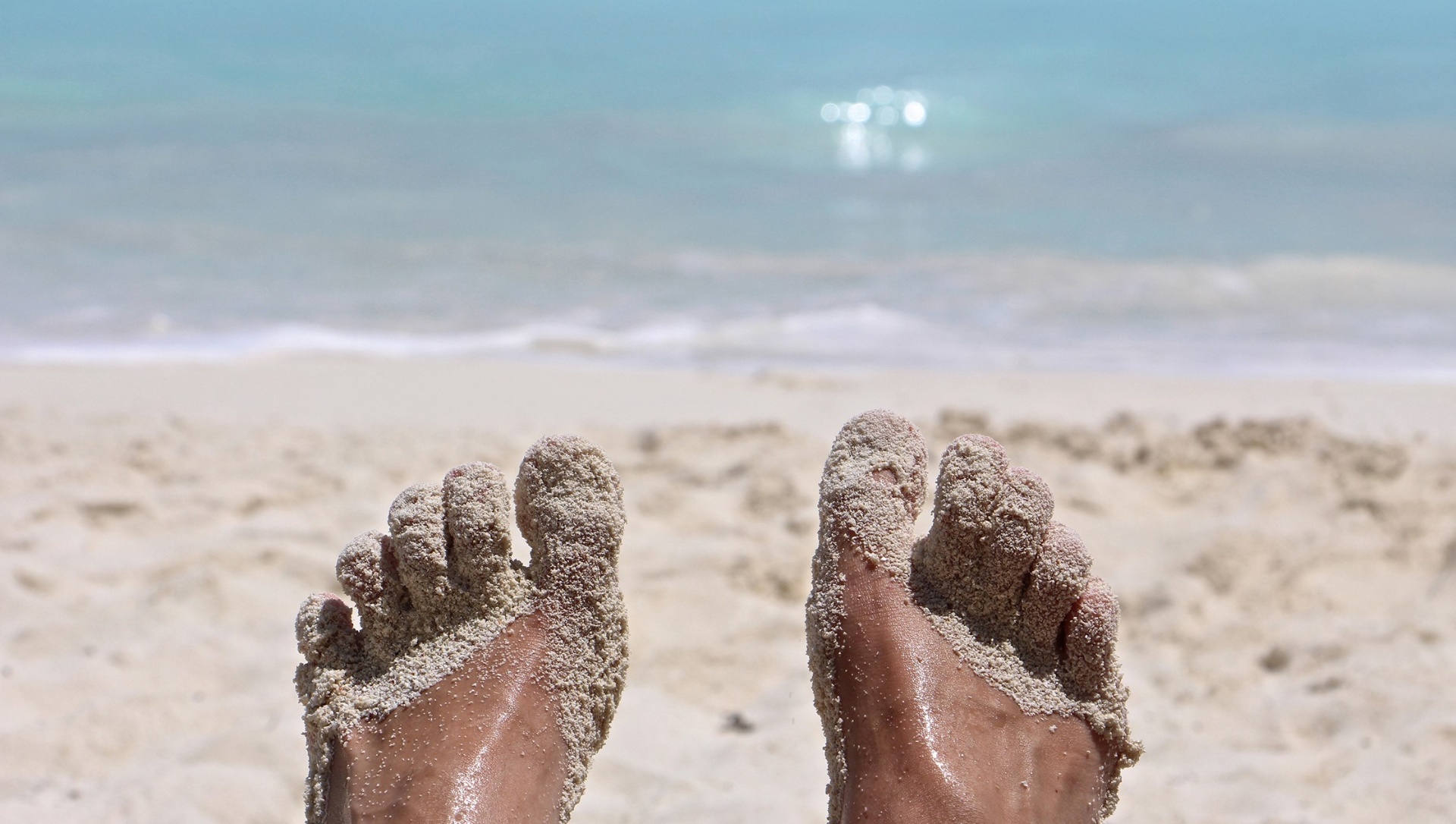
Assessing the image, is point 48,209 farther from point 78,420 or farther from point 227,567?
point 227,567

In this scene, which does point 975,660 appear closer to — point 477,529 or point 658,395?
point 477,529

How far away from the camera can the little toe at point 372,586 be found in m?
1.62

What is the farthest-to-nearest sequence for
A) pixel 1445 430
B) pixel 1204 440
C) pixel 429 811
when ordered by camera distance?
pixel 1445 430, pixel 1204 440, pixel 429 811

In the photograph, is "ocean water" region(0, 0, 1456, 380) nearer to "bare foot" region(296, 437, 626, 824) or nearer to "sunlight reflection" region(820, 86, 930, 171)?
"sunlight reflection" region(820, 86, 930, 171)

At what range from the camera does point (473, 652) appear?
1.64 metres

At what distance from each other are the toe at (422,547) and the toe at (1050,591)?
2.48 ft

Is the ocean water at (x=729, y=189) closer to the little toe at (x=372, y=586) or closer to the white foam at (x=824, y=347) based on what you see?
the white foam at (x=824, y=347)

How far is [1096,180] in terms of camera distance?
973 centimetres

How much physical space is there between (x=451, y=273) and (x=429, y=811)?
5.31 meters

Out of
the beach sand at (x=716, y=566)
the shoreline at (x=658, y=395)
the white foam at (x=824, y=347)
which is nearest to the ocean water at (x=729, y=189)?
the white foam at (x=824, y=347)

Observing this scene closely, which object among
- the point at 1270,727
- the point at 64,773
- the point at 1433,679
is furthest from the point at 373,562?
the point at 1433,679

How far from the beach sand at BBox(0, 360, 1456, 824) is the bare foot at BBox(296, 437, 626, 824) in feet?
Answer: 1.22

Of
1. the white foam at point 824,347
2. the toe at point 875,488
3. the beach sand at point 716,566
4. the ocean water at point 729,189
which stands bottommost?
the beach sand at point 716,566

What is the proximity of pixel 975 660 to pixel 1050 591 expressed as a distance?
0.43 ft
